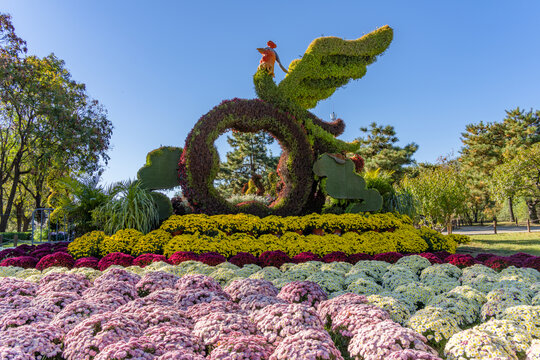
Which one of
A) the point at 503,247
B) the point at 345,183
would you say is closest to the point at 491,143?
the point at 503,247

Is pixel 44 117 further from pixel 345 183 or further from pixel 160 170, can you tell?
pixel 345 183

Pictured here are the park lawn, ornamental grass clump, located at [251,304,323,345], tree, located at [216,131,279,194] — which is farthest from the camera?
tree, located at [216,131,279,194]

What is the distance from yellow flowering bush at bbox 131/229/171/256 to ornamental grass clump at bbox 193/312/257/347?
4.05 m

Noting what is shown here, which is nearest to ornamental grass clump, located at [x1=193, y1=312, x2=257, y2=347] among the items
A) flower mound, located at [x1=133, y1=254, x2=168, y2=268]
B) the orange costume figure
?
flower mound, located at [x1=133, y1=254, x2=168, y2=268]

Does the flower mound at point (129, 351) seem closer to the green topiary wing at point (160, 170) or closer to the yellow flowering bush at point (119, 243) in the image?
the yellow flowering bush at point (119, 243)

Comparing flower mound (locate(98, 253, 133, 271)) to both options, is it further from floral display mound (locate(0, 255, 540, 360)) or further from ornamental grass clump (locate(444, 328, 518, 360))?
ornamental grass clump (locate(444, 328, 518, 360))

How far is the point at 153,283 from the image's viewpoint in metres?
3.47

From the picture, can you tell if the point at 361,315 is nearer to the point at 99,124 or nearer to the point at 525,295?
the point at 525,295

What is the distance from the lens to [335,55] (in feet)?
33.5

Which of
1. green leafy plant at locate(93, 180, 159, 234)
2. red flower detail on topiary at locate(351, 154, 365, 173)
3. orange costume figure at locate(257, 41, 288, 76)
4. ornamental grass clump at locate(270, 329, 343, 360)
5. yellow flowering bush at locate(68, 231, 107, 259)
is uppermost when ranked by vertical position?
orange costume figure at locate(257, 41, 288, 76)

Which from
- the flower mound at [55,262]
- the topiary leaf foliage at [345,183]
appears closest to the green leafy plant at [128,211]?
the flower mound at [55,262]

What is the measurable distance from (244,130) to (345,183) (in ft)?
9.75

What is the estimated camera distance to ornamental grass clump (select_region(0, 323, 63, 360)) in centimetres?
205

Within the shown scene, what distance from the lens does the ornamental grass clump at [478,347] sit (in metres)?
2.00
